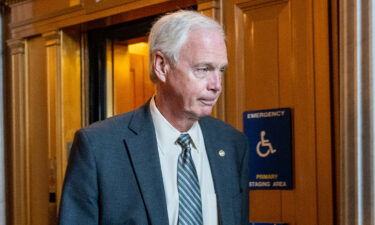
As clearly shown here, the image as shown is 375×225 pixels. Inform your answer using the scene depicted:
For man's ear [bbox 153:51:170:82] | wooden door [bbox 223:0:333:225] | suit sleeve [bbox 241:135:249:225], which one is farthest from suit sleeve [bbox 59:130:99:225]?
wooden door [bbox 223:0:333:225]

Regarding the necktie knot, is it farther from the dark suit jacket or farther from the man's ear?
the man's ear

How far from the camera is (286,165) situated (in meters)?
3.84

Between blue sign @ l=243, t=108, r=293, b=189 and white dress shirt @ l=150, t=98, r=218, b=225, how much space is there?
1138 millimetres

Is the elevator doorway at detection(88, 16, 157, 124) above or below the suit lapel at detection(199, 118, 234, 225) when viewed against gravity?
above

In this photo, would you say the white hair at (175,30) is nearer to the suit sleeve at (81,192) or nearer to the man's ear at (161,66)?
the man's ear at (161,66)

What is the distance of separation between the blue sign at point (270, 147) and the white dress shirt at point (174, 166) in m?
1.14

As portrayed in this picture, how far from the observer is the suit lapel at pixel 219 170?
2.71 m

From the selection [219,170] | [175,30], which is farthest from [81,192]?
[175,30]

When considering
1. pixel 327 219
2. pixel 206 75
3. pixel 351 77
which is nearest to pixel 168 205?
pixel 206 75

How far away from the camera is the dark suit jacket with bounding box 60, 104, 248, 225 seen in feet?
8.39

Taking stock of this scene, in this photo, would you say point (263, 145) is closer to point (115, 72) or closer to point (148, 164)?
point (148, 164)

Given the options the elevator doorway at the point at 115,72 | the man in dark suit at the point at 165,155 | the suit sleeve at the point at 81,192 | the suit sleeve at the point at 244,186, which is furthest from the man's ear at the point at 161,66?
the elevator doorway at the point at 115,72

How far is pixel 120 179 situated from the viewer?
103 inches

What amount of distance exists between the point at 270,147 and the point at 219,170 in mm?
1201
